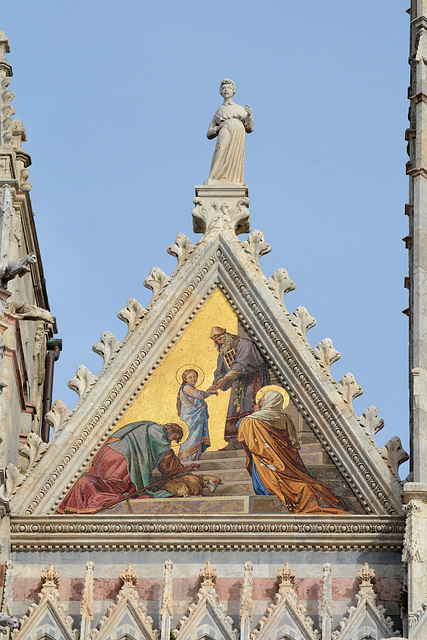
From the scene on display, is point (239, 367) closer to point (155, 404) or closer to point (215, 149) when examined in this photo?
point (155, 404)

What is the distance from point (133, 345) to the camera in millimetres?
18453

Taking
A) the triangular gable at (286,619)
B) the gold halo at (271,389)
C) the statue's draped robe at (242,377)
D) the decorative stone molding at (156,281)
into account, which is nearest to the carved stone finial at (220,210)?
the decorative stone molding at (156,281)

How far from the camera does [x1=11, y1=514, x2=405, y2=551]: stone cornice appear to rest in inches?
677

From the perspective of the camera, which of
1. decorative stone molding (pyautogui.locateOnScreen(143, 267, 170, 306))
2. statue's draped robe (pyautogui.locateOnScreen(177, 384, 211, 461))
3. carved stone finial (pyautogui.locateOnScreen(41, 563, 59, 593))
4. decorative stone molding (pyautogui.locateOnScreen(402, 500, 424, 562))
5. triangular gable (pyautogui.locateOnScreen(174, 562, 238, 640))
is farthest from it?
decorative stone molding (pyautogui.locateOnScreen(143, 267, 170, 306))

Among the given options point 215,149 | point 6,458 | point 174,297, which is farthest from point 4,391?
point 215,149

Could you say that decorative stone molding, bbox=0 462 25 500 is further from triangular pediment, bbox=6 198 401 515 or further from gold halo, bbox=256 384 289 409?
gold halo, bbox=256 384 289 409

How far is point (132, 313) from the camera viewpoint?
18609 mm

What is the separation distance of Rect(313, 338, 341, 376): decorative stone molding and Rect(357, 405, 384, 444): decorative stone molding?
1.78 feet

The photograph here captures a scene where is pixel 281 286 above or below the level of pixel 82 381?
above

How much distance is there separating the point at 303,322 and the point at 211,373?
38.4 inches

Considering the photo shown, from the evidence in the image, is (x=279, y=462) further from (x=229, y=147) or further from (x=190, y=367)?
(x=229, y=147)

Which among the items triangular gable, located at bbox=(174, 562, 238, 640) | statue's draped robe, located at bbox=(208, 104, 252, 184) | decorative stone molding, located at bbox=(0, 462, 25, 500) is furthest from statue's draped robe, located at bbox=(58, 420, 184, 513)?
statue's draped robe, located at bbox=(208, 104, 252, 184)

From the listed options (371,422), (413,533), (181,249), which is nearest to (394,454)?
(371,422)

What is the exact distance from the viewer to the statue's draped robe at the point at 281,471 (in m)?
17.5
